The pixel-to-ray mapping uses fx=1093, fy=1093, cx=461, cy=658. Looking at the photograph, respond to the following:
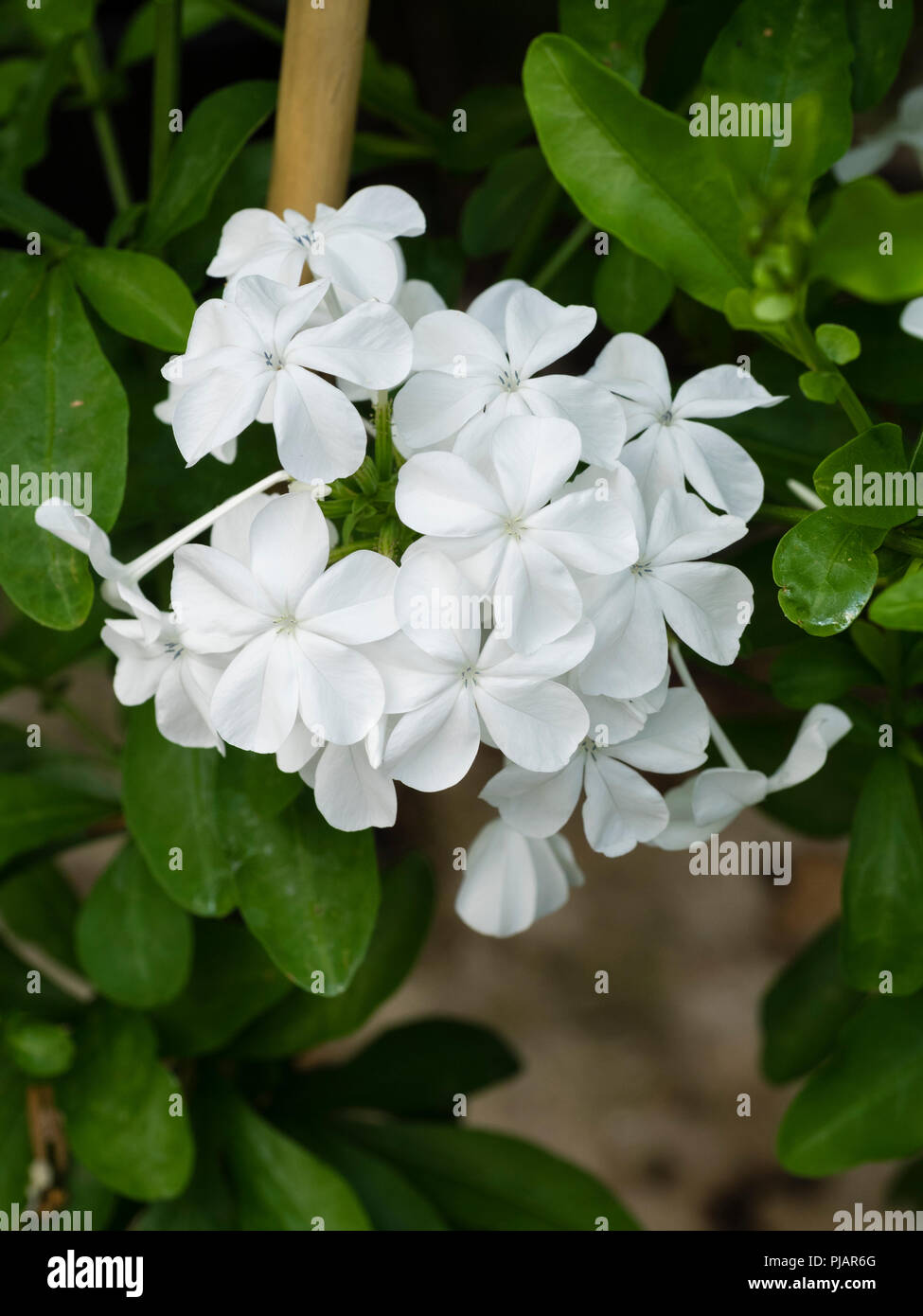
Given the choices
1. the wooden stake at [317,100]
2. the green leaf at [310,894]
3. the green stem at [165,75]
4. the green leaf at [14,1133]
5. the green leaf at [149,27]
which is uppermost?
the green leaf at [149,27]

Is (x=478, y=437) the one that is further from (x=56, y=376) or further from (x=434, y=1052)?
(x=434, y=1052)

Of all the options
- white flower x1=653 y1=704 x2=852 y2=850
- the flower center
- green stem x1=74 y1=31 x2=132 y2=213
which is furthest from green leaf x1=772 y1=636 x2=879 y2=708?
green stem x1=74 y1=31 x2=132 y2=213

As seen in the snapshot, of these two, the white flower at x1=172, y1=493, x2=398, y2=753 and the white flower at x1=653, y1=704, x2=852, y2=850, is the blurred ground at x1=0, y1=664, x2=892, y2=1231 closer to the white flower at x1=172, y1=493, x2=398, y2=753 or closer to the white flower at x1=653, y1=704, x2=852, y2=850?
the white flower at x1=653, y1=704, x2=852, y2=850

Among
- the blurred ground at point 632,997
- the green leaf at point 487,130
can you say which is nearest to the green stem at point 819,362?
the green leaf at point 487,130

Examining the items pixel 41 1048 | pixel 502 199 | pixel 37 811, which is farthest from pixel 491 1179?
pixel 502 199

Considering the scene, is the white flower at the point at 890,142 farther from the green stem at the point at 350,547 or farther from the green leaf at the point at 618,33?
the green stem at the point at 350,547

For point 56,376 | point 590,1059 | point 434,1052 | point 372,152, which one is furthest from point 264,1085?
point 372,152

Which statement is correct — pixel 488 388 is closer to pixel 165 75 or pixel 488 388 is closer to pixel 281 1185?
pixel 165 75
